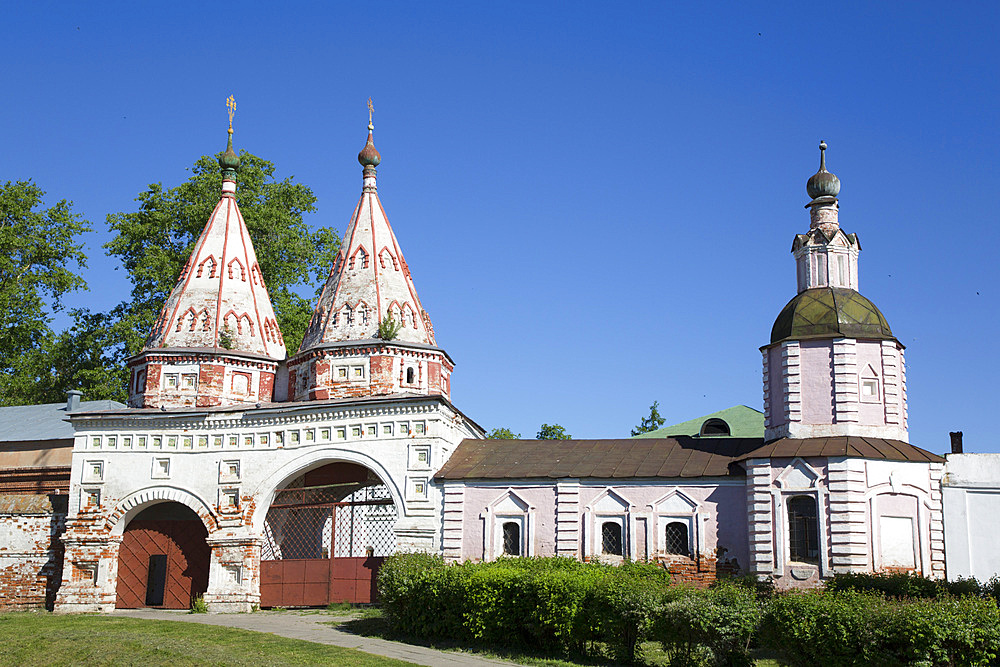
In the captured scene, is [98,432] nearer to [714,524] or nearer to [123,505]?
[123,505]

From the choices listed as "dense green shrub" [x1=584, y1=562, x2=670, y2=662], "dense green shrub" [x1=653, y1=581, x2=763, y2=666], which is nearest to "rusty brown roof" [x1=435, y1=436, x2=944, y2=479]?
"dense green shrub" [x1=584, y1=562, x2=670, y2=662]

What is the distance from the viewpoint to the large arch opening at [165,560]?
75.7ft

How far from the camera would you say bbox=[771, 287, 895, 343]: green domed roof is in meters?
20.6

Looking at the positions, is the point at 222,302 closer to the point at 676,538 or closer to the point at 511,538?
the point at 511,538

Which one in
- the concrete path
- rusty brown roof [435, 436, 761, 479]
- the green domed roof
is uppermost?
the green domed roof

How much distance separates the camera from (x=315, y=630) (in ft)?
59.0

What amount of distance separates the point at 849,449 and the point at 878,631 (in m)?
8.07

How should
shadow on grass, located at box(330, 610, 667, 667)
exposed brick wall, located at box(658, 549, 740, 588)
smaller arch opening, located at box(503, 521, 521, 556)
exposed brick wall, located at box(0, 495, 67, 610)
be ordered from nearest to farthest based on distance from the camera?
shadow on grass, located at box(330, 610, 667, 667)
exposed brick wall, located at box(658, 549, 740, 588)
smaller arch opening, located at box(503, 521, 521, 556)
exposed brick wall, located at box(0, 495, 67, 610)

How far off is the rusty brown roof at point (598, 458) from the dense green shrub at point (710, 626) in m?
7.38

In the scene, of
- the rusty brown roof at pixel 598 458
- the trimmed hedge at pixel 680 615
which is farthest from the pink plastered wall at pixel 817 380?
the trimmed hedge at pixel 680 615

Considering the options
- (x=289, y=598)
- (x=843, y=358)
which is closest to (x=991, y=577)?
(x=843, y=358)

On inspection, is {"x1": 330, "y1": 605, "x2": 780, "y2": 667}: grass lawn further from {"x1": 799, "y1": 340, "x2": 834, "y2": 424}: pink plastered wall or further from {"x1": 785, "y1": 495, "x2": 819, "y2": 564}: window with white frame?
{"x1": 799, "y1": 340, "x2": 834, "y2": 424}: pink plastered wall

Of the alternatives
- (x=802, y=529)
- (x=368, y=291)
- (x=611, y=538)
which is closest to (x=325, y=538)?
(x=368, y=291)

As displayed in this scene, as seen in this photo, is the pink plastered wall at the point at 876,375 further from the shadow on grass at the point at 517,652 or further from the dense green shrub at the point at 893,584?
the shadow on grass at the point at 517,652
